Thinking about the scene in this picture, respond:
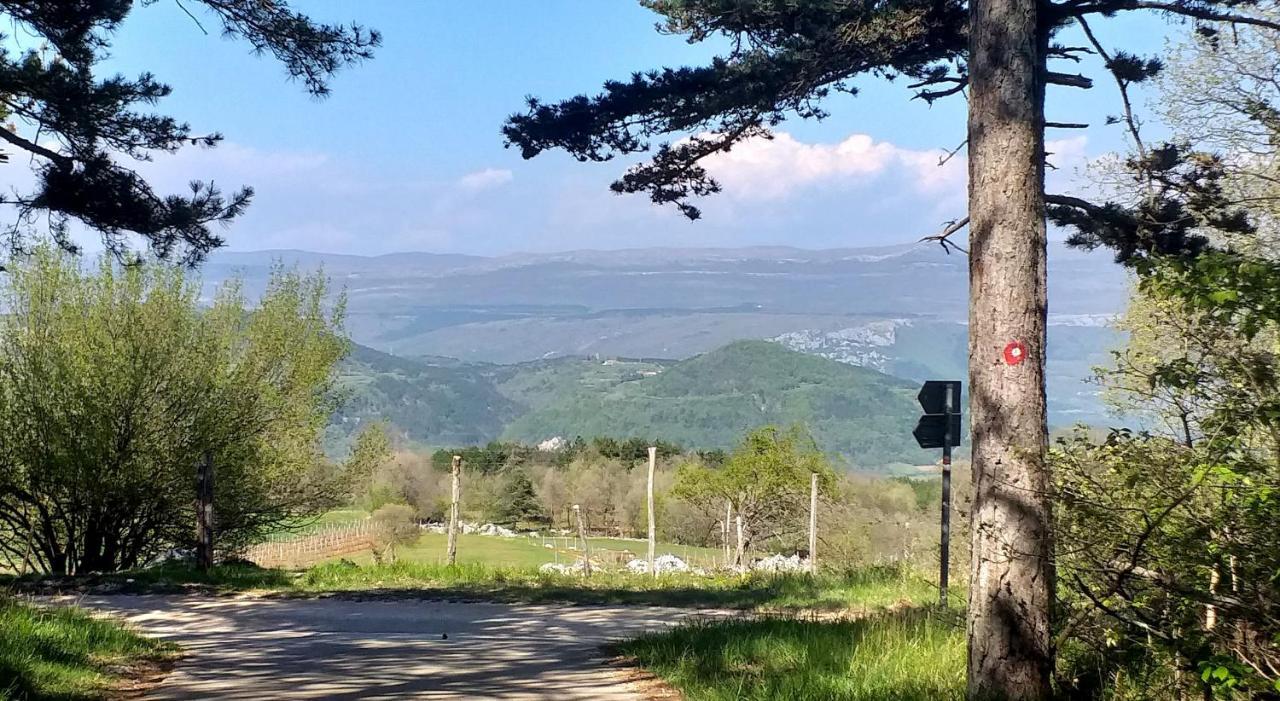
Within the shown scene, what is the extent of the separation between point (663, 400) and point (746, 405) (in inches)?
523

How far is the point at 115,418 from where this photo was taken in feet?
62.3

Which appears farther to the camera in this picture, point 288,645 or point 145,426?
point 145,426

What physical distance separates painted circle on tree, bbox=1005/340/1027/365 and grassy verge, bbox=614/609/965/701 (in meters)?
1.85

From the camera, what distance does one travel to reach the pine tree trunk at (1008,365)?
5406 millimetres

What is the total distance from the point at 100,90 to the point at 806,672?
9.02m

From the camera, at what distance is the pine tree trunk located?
5406mm

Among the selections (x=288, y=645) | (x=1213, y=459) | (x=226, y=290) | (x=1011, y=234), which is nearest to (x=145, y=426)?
(x=226, y=290)

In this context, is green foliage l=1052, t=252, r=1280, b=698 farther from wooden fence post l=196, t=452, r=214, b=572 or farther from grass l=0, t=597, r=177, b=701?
wooden fence post l=196, t=452, r=214, b=572

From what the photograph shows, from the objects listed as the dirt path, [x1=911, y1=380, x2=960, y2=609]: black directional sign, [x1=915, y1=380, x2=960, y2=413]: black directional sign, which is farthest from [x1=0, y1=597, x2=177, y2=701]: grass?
[x1=915, y1=380, x2=960, y2=413]: black directional sign

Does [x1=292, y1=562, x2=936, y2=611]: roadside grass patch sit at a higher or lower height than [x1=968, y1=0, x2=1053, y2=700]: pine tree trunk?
lower

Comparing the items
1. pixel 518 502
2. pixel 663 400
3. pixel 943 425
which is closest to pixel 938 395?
pixel 943 425

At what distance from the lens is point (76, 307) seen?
20.4 meters

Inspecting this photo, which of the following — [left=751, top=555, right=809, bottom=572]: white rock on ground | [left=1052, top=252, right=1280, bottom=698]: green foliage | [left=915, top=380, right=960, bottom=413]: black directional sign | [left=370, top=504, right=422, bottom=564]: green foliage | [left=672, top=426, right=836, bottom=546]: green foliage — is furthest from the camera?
[left=370, top=504, right=422, bottom=564]: green foliage

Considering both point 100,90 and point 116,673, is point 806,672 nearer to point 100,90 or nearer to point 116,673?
point 116,673
